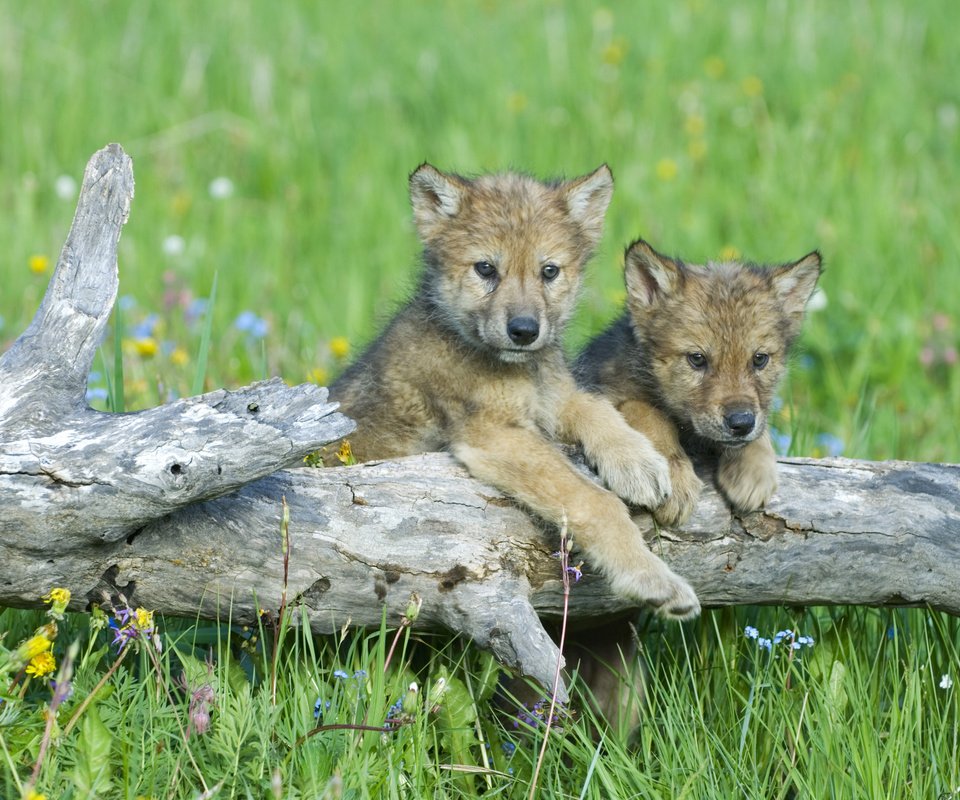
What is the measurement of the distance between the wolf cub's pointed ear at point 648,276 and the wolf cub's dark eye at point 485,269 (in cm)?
45

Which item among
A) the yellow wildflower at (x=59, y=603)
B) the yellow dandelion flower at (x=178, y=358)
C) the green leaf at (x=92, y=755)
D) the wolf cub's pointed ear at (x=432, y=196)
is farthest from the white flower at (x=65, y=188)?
the green leaf at (x=92, y=755)

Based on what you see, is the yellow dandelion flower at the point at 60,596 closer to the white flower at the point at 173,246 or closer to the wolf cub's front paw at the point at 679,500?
the wolf cub's front paw at the point at 679,500

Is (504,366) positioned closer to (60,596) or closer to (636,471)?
(636,471)

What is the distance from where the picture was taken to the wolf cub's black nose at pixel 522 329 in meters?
3.88

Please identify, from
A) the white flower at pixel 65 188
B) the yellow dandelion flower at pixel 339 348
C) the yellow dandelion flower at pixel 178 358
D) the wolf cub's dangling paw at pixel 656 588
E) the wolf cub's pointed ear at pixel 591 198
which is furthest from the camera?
the white flower at pixel 65 188

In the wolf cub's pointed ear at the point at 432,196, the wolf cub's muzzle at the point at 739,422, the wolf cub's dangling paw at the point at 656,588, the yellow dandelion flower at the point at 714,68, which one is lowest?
the wolf cub's dangling paw at the point at 656,588

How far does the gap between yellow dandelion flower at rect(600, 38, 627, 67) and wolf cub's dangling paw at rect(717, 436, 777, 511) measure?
5.81 meters

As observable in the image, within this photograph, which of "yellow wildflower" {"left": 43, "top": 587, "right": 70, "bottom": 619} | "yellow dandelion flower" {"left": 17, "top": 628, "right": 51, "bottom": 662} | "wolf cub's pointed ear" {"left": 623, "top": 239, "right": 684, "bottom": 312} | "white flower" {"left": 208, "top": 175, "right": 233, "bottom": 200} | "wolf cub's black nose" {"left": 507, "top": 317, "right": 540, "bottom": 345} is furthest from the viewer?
"white flower" {"left": 208, "top": 175, "right": 233, "bottom": 200}

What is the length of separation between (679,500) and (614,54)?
600cm

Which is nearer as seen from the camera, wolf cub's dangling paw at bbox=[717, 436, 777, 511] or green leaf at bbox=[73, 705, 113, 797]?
green leaf at bbox=[73, 705, 113, 797]

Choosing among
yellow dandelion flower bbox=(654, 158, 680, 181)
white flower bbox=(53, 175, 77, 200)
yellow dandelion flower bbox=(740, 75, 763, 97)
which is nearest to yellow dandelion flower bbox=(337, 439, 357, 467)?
white flower bbox=(53, 175, 77, 200)

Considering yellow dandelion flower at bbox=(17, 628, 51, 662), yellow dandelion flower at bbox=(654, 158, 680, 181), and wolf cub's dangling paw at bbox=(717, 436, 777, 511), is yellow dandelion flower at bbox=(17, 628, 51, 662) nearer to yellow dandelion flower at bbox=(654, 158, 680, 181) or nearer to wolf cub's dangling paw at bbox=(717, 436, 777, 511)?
wolf cub's dangling paw at bbox=(717, 436, 777, 511)

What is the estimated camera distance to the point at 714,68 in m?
8.80

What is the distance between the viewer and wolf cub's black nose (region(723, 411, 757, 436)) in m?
3.71
